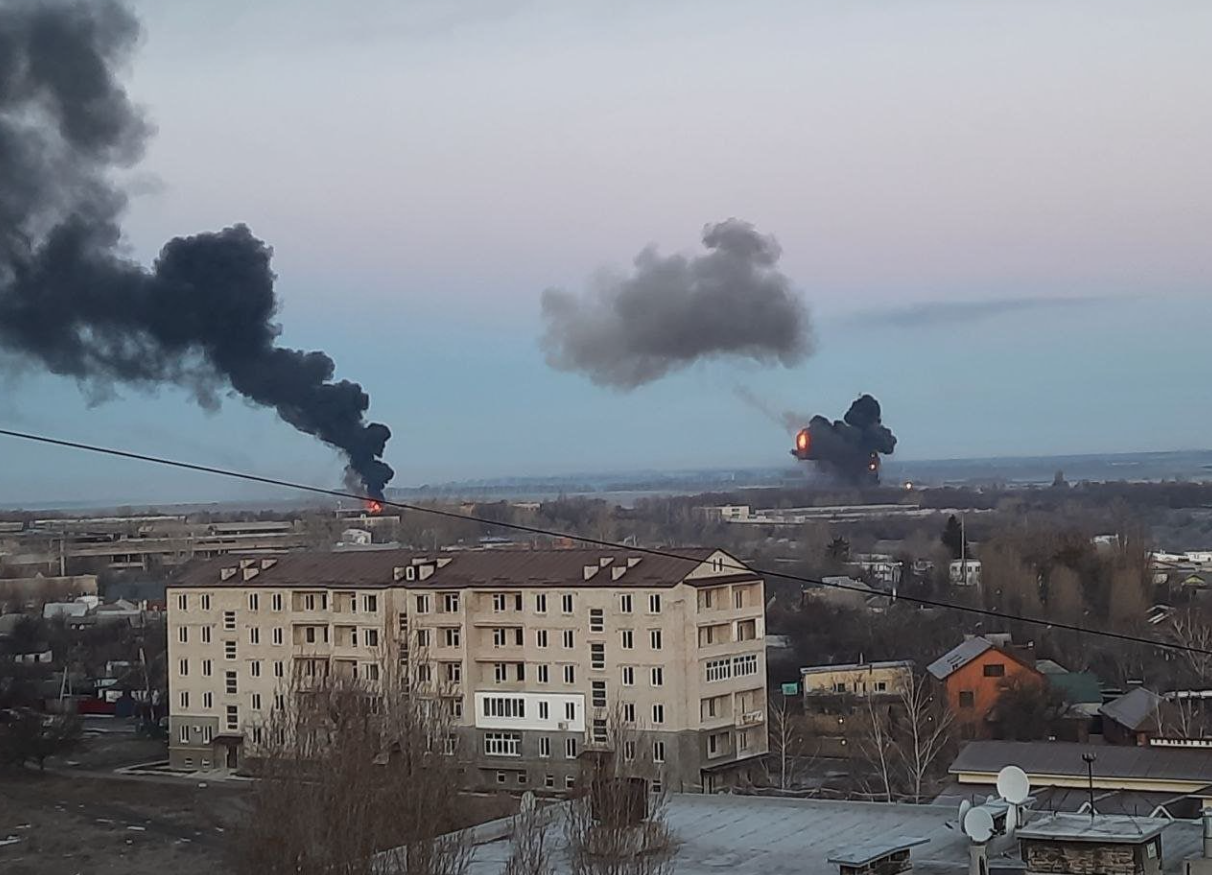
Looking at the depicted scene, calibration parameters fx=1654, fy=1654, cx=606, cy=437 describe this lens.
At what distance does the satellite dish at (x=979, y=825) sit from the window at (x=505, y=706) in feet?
45.2

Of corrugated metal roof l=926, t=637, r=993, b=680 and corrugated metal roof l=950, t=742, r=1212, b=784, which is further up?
corrugated metal roof l=926, t=637, r=993, b=680


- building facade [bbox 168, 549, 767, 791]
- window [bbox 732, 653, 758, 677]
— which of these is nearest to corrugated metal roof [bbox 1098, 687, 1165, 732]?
building facade [bbox 168, 549, 767, 791]

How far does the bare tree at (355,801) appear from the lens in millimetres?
8570

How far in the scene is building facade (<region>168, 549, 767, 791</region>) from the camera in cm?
1980

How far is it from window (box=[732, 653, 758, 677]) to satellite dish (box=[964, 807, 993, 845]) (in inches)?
517

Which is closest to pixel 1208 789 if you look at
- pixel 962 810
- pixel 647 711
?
pixel 962 810

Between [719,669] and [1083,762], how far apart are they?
6496mm

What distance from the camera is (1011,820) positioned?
320 inches

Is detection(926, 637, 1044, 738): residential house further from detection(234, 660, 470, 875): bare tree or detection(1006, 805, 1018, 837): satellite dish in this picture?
detection(1006, 805, 1018, 837): satellite dish

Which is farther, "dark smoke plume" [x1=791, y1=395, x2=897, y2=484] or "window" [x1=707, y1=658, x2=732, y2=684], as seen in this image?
"dark smoke plume" [x1=791, y1=395, x2=897, y2=484]

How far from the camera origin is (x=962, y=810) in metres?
7.96

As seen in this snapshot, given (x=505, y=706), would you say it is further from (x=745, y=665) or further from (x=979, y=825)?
(x=979, y=825)

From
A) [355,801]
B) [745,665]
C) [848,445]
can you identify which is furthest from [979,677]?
[848,445]

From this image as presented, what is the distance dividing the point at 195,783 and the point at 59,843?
382cm
